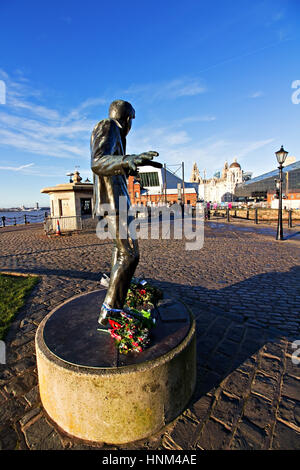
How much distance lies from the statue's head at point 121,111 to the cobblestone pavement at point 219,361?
287cm

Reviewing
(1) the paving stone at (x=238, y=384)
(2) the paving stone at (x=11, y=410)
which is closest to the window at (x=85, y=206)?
(2) the paving stone at (x=11, y=410)

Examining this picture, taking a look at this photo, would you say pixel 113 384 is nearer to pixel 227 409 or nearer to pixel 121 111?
pixel 227 409

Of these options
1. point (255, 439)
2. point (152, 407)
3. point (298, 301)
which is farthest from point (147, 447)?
point (298, 301)

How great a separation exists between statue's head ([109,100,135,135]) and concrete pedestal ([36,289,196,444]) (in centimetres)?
227

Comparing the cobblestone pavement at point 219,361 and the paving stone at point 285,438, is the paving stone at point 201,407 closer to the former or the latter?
the cobblestone pavement at point 219,361

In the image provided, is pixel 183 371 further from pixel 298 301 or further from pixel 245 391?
pixel 298 301

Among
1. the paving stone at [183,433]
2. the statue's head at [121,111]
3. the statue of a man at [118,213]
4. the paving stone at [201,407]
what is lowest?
the paving stone at [201,407]

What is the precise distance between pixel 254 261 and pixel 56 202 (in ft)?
42.9

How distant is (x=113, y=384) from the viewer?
5.80 ft

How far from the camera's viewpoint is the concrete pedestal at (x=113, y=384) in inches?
70.4

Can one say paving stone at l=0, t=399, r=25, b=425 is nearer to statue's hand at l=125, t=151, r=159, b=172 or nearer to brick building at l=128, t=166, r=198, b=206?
statue's hand at l=125, t=151, r=159, b=172

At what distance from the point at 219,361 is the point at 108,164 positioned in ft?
8.30

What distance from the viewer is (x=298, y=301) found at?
4.48 metres

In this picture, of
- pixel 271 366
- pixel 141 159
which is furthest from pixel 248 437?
pixel 141 159
